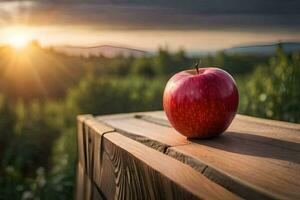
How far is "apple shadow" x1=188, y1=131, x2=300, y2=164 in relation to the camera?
0.86 metres

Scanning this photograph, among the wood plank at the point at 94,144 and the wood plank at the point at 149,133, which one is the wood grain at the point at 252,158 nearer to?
the wood plank at the point at 149,133

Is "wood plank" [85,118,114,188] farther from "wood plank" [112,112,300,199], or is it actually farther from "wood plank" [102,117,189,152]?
"wood plank" [112,112,300,199]

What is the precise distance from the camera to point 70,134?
329cm

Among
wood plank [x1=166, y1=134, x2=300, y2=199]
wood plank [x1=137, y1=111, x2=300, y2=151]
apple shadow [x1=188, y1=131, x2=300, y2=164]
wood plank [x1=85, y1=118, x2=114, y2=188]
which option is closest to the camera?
wood plank [x1=166, y1=134, x2=300, y2=199]

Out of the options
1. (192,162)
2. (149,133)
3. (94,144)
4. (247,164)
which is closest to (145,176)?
(192,162)

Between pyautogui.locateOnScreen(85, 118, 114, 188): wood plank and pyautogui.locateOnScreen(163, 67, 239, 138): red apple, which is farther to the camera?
pyautogui.locateOnScreen(85, 118, 114, 188): wood plank

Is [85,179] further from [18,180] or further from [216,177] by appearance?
[18,180]

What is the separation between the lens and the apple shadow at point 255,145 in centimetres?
86

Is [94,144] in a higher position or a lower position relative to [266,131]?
lower

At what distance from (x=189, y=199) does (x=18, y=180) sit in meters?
2.43

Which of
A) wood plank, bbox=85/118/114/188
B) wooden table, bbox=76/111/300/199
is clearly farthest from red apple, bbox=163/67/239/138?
wood plank, bbox=85/118/114/188

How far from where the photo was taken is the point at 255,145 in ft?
3.17

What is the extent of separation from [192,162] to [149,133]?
38 centimetres

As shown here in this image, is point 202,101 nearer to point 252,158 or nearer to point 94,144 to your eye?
point 252,158
